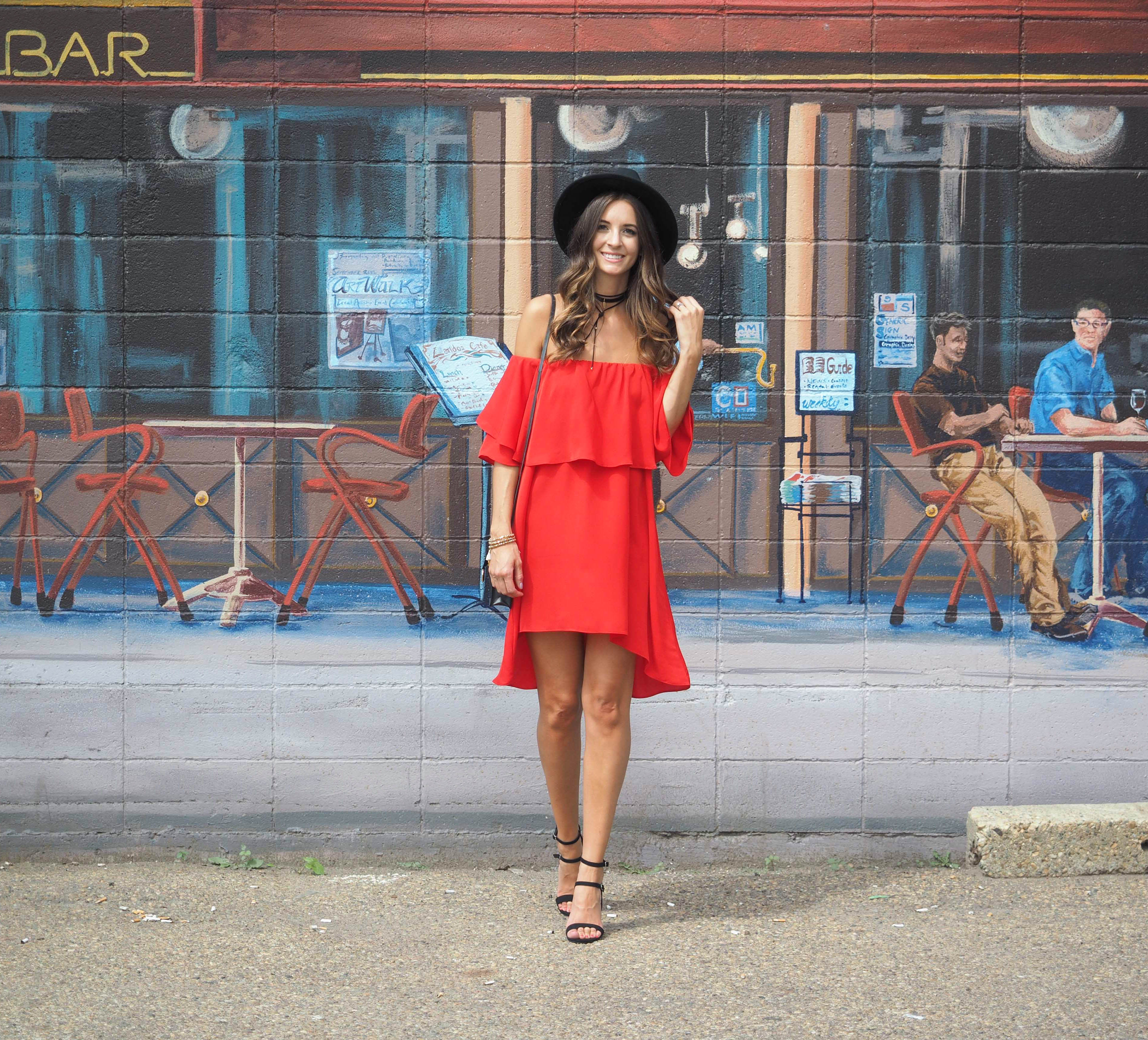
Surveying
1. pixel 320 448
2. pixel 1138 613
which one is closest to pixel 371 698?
pixel 320 448

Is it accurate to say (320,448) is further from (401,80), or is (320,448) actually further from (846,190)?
(846,190)

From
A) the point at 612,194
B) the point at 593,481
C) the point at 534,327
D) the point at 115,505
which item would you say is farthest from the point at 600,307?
the point at 115,505

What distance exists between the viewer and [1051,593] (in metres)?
4.22

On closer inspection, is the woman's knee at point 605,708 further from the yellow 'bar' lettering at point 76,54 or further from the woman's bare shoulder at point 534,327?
the yellow 'bar' lettering at point 76,54

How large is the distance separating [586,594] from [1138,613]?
2.18 meters

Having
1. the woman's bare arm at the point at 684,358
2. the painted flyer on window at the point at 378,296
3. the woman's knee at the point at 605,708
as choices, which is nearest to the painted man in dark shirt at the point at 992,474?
the woman's bare arm at the point at 684,358

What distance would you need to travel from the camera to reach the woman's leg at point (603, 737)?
338cm

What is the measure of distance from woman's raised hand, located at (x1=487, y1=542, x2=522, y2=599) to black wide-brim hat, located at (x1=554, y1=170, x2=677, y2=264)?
923 mm

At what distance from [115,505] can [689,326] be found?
217 cm

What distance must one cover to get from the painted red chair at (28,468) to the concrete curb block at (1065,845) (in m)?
3.38

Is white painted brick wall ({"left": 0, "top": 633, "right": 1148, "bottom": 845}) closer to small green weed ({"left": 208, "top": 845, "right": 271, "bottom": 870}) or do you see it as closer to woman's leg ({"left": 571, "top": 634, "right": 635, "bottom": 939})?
small green weed ({"left": 208, "top": 845, "right": 271, "bottom": 870})

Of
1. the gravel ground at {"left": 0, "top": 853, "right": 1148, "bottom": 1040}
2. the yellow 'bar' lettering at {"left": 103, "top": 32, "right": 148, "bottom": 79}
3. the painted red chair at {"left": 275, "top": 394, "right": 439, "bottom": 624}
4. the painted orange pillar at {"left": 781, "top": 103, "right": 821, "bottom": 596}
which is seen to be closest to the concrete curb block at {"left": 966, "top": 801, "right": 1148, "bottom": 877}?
the gravel ground at {"left": 0, "top": 853, "right": 1148, "bottom": 1040}

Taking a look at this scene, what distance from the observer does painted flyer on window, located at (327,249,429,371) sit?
13.6 ft

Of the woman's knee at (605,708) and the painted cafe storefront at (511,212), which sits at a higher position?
the painted cafe storefront at (511,212)
